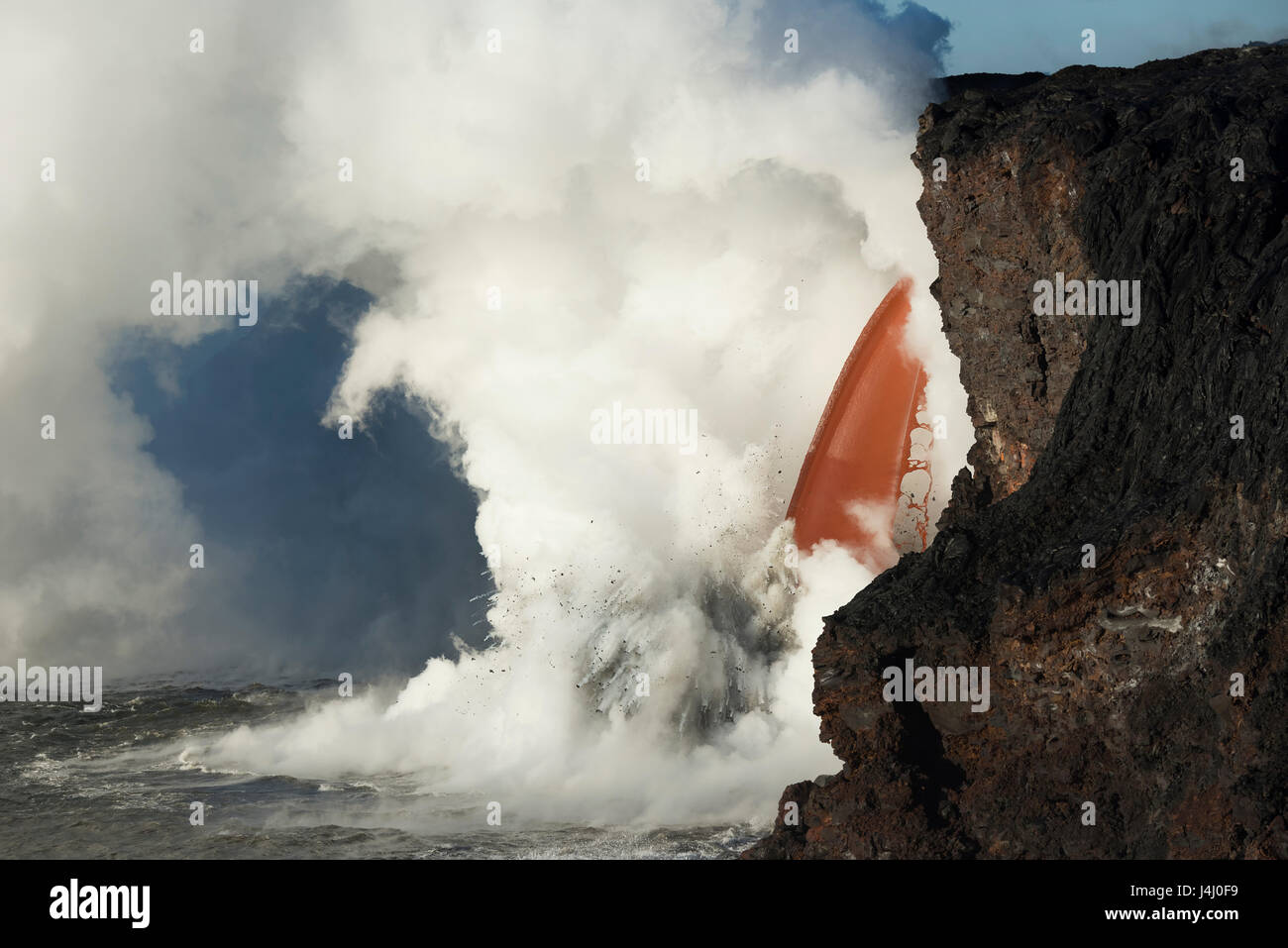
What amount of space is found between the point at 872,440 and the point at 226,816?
16.5 metres

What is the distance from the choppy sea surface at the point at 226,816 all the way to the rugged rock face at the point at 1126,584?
16.5ft

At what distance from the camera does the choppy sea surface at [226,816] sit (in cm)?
2111

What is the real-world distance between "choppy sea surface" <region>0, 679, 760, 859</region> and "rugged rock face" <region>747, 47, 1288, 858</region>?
5.03m

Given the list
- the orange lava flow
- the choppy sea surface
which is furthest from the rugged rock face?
the orange lava flow

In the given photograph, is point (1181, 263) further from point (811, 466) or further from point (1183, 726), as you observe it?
point (811, 466)

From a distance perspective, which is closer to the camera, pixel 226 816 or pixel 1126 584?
pixel 1126 584

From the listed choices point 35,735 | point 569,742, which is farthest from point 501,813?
point 35,735

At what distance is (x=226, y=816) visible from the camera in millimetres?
24219

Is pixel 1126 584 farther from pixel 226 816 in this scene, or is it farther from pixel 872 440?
pixel 226 816

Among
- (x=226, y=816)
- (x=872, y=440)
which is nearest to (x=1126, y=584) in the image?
(x=872, y=440)

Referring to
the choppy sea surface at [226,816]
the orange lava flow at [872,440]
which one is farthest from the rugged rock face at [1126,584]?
the orange lava flow at [872,440]

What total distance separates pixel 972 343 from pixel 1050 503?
18.7 ft

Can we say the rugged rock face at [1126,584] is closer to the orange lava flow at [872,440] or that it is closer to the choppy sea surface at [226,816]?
the choppy sea surface at [226,816]

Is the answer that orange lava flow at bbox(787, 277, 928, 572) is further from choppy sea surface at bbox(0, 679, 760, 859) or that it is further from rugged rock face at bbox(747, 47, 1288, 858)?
rugged rock face at bbox(747, 47, 1288, 858)
